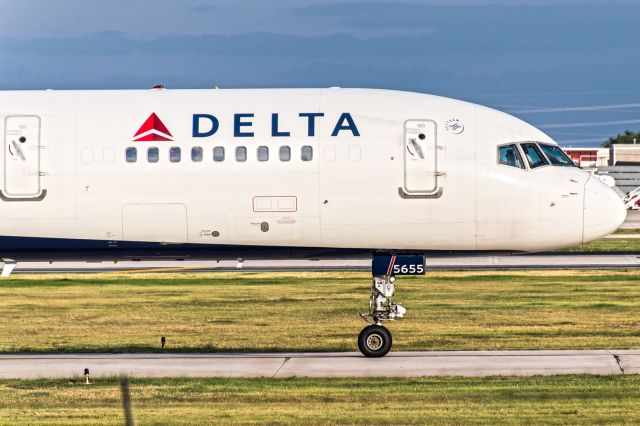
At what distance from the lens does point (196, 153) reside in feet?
91.2

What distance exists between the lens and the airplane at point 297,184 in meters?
27.6

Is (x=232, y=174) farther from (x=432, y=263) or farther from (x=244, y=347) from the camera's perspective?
(x=432, y=263)

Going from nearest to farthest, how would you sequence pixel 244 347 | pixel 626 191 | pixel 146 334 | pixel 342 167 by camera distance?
1. pixel 342 167
2. pixel 244 347
3. pixel 146 334
4. pixel 626 191

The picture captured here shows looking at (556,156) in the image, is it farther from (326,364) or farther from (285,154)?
(326,364)

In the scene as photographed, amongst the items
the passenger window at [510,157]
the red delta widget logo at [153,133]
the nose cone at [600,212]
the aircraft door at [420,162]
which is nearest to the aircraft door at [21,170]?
the red delta widget logo at [153,133]

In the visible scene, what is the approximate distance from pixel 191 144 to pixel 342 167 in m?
3.37

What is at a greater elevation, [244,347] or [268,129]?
[268,129]

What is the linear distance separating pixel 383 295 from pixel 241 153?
446 centimetres

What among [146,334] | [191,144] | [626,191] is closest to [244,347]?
[146,334]

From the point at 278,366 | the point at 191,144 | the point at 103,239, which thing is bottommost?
the point at 278,366

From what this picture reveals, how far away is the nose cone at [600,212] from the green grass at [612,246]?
3964 cm

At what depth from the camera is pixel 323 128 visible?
91.5 feet

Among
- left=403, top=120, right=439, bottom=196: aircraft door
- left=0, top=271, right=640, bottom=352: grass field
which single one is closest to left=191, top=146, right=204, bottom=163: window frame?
left=403, top=120, right=439, bottom=196: aircraft door

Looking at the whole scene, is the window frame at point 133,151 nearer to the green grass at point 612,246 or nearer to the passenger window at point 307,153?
the passenger window at point 307,153
